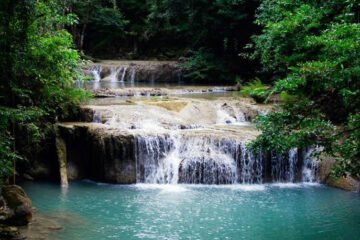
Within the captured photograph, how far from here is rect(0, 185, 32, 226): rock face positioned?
34.0 ft

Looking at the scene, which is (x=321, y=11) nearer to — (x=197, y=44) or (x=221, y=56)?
(x=221, y=56)

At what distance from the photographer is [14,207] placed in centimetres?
1051

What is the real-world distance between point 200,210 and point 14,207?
13.5 ft

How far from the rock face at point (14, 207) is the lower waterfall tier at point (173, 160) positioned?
13.8 feet

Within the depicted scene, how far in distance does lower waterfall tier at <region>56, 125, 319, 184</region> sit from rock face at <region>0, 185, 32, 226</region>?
13.8 ft

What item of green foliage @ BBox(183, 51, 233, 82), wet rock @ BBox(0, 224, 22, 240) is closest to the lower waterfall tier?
wet rock @ BBox(0, 224, 22, 240)

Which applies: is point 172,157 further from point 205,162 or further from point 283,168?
point 283,168

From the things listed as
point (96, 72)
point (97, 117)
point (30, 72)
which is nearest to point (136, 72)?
point (96, 72)

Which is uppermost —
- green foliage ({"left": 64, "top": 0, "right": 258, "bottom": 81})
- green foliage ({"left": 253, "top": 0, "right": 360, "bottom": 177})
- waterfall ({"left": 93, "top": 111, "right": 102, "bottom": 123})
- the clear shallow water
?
green foliage ({"left": 64, "top": 0, "right": 258, "bottom": 81})

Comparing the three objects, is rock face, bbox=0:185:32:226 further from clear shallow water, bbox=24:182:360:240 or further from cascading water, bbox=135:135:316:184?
cascading water, bbox=135:135:316:184

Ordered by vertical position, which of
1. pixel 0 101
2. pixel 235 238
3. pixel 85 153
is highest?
pixel 0 101

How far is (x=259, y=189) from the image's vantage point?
14.1 meters

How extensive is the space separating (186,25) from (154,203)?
18.4 m

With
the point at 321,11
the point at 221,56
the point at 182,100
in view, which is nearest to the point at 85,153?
the point at 182,100
